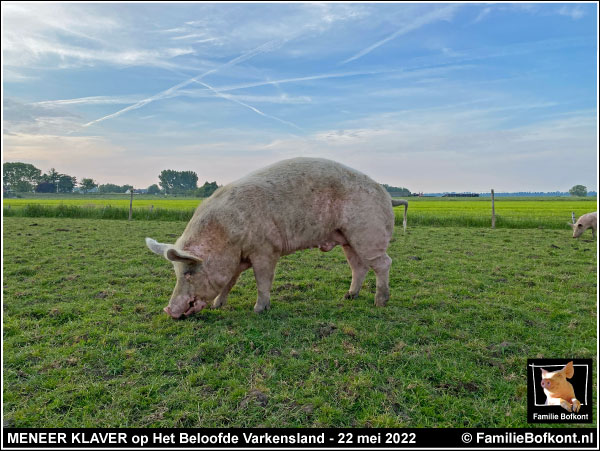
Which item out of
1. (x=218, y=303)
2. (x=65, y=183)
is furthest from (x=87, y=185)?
(x=218, y=303)

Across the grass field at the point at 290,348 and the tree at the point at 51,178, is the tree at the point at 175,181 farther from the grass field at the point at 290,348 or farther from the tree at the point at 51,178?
the grass field at the point at 290,348

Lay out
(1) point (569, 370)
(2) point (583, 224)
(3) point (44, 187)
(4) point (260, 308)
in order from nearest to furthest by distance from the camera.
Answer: (1) point (569, 370) < (4) point (260, 308) < (2) point (583, 224) < (3) point (44, 187)

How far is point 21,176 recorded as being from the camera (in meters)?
57.6

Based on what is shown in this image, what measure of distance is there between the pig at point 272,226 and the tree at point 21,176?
215ft

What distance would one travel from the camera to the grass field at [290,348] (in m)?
2.81

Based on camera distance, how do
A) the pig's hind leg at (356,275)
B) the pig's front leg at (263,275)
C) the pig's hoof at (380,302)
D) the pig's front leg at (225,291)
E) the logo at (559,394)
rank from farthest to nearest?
the pig's hind leg at (356,275)
the pig's hoof at (380,302)
the pig's front leg at (225,291)
the pig's front leg at (263,275)
the logo at (559,394)

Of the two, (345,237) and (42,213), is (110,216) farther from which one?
(345,237)

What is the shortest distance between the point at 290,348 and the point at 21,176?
234 feet

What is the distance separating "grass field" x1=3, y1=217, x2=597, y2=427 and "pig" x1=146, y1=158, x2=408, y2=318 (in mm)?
478

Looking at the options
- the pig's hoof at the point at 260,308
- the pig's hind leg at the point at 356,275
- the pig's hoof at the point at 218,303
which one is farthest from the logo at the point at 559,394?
the pig's hoof at the point at 218,303
